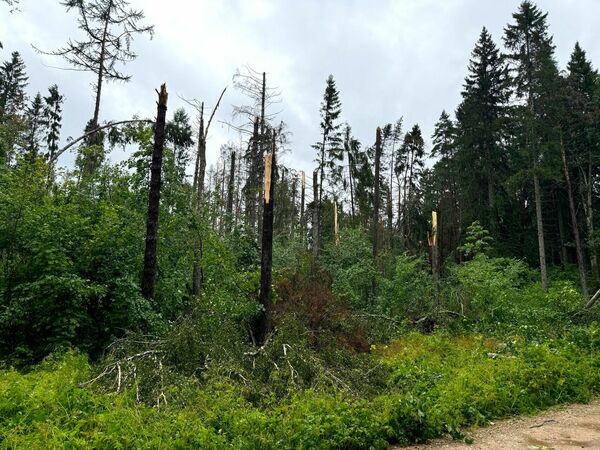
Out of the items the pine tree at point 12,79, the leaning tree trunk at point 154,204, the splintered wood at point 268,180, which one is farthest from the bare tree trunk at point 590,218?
the pine tree at point 12,79

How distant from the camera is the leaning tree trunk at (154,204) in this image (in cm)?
906

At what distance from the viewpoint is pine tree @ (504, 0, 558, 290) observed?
70.7 feet

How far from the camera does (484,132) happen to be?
87.6ft

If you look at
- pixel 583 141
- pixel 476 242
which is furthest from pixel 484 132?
pixel 476 242

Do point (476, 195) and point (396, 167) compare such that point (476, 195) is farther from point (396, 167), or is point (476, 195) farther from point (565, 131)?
point (396, 167)

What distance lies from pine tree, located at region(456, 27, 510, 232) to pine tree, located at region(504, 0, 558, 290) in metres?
3.30

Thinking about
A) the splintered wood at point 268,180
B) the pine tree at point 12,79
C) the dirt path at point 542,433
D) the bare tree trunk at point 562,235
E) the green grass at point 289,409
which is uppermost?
the pine tree at point 12,79

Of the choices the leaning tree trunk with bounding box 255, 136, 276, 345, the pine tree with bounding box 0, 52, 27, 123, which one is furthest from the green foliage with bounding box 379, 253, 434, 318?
the pine tree with bounding box 0, 52, 27, 123

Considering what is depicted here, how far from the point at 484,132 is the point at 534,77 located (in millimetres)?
5335

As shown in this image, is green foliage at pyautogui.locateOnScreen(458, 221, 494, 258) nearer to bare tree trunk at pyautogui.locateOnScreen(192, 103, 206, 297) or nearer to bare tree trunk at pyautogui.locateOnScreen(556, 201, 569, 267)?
bare tree trunk at pyautogui.locateOnScreen(556, 201, 569, 267)

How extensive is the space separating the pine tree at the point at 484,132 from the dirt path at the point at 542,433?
21586 millimetres

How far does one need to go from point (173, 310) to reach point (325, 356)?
4.04 metres

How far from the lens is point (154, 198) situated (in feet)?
30.5

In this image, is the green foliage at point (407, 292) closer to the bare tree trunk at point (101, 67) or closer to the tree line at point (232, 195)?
the tree line at point (232, 195)
